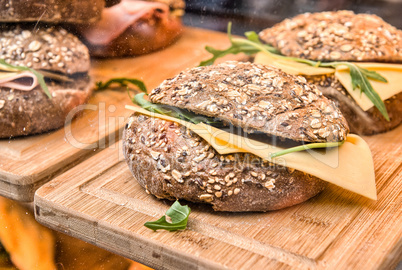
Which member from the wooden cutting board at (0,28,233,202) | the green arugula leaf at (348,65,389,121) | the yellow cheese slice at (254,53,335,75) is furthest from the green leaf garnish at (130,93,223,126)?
the green arugula leaf at (348,65,389,121)

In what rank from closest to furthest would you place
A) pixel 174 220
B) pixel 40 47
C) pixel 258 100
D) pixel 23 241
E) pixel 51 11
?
1. pixel 174 220
2. pixel 258 100
3. pixel 23 241
4. pixel 51 11
5. pixel 40 47

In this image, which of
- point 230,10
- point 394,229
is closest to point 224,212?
point 394,229

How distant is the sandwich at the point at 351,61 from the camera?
2.87 meters

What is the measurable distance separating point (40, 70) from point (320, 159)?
5.83ft

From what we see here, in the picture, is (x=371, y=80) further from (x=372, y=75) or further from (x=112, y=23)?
(x=112, y=23)

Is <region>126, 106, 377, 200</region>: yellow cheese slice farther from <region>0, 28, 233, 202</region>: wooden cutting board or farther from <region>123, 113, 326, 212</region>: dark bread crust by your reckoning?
<region>0, 28, 233, 202</region>: wooden cutting board

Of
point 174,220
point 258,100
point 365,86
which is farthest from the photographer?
point 365,86

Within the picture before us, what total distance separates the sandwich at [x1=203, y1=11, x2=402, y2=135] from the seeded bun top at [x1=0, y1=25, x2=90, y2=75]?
95 cm

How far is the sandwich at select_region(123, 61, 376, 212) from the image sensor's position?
6.89 feet

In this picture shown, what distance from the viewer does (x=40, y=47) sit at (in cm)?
294

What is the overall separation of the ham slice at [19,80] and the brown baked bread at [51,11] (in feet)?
1.01

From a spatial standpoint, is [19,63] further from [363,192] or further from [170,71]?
[363,192]

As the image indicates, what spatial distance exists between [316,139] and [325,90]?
3.27 feet

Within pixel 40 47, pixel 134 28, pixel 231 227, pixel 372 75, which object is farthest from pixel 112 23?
pixel 372 75
